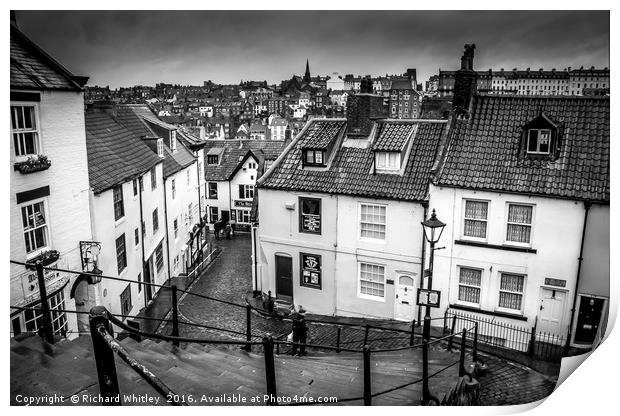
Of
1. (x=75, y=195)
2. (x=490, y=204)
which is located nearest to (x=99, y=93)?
(x=75, y=195)

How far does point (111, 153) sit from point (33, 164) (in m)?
4.64

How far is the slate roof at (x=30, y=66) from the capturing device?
3.66 metres

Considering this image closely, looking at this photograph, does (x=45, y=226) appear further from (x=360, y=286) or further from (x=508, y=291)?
(x=508, y=291)

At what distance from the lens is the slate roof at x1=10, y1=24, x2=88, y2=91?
366 centimetres

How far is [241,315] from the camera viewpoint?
9.42m

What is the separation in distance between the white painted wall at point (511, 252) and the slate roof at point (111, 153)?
5.29m

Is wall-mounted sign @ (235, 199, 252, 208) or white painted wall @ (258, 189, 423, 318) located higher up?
white painted wall @ (258, 189, 423, 318)

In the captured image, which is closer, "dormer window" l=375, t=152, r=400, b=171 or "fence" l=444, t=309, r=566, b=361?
"fence" l=444, t=309, r=566, b=361

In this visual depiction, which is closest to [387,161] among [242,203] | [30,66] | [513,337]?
[513,337]

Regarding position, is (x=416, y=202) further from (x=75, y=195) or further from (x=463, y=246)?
(x=75, y=195)

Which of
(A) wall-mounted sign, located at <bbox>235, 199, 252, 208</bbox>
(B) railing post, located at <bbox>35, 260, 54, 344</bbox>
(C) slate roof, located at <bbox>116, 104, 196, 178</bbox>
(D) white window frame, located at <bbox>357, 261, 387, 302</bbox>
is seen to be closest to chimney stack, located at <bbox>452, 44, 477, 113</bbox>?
(D) white window frame, located at <bbox>357, 261, 387, 302</bbox>

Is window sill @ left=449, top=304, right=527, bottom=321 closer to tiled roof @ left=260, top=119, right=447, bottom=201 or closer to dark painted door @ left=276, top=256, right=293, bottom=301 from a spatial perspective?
tiled roof @ left=260, top=119, right=447, bottom=201

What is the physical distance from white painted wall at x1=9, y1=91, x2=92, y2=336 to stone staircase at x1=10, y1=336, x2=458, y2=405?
1.14 metres

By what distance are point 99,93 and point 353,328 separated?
5421mm
